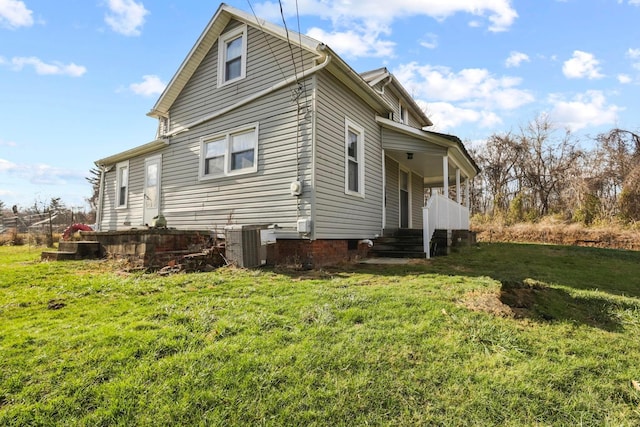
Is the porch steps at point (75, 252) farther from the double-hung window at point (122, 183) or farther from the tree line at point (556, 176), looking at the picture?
the tree line at point (556, 176)

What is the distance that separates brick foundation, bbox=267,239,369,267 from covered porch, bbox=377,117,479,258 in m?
2.32

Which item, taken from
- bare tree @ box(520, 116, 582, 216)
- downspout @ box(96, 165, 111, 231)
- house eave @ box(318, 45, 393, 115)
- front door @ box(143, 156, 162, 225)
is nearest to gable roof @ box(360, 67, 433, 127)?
house eave @ box(318, 45, 393, 115)

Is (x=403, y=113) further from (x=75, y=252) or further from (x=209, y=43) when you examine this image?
(x=75, y=252)

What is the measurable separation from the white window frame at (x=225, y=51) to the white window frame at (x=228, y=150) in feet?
4.82

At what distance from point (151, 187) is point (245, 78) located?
4962 mm

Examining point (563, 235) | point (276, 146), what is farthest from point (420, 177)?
point (276, 146)

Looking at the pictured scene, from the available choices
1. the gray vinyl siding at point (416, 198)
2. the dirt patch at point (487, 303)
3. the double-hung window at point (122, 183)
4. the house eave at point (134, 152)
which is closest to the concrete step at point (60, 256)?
the house eave at point (134, 152)

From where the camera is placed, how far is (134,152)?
1120 centimetres

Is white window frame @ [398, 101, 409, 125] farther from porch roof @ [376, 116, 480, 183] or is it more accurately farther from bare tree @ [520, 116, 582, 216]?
bare tree @ [520, 116, 582, 216]

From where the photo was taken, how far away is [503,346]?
2809 millimetres

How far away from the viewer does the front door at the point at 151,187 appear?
410 inches

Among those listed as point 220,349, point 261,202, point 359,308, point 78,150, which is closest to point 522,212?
point 261,202

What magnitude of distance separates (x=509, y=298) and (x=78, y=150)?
17.9 metres

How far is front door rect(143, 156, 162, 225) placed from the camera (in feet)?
34.2
